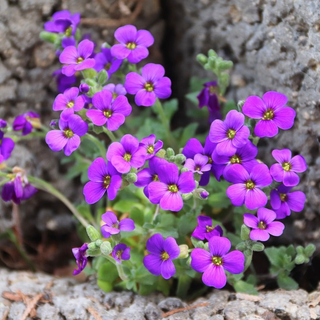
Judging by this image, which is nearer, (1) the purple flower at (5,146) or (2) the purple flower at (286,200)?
(2) the purple flower at (286,200)

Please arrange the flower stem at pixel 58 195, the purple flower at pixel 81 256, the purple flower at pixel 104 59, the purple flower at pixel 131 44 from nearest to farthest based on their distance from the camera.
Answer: the purple flower at pixel 81 256, the purple flower at pixel 131 44, the purple flower at pixel 104 59, the flower stem at pixel 58 195

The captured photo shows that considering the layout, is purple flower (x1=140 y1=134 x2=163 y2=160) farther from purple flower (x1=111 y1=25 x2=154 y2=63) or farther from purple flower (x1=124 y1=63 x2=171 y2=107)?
purple flower (x1=111 y1=25 x2=154 y2=63)

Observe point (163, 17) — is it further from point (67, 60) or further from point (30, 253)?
point (30, 253)

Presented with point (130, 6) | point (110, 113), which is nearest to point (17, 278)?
point (110, 113)

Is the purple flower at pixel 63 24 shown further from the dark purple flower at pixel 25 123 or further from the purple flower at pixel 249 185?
the purple flower at pixel 249 185

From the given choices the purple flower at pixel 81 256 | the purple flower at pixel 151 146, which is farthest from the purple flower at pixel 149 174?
the purple flower at pixel 81 256

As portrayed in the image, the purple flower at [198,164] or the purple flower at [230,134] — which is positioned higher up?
the purple flower at [230,134]

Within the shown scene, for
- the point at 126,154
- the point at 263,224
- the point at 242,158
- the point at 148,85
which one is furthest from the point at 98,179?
the point at 263,224
